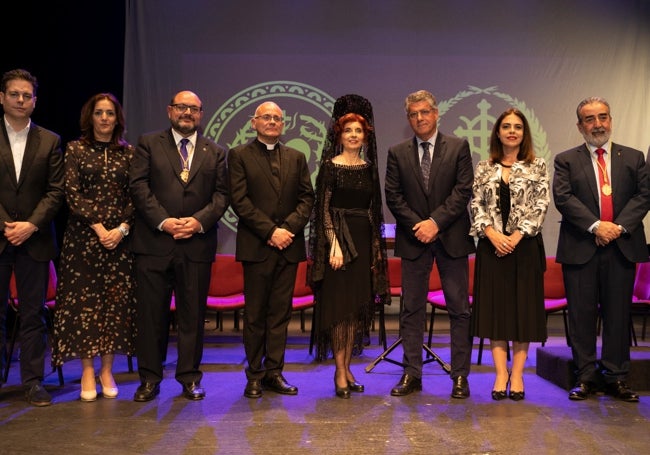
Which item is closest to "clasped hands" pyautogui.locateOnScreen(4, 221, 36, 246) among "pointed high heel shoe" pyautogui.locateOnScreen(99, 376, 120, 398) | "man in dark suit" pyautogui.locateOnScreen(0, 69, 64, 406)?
"man in dark suit" pyautogui.locateOnScreen(0, 69, 64, 406)

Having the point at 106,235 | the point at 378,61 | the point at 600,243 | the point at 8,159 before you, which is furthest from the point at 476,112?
the point at 8,159

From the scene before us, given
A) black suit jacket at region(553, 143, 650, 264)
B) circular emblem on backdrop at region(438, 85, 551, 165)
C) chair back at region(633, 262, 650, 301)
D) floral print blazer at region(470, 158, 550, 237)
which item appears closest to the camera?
floral print blazer at region(470, 158, 550, 237)

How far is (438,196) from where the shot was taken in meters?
4.08

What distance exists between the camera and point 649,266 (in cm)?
589

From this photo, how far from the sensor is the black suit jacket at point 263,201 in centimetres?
400

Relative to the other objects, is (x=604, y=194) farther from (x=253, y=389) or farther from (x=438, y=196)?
(x=253, y=389)

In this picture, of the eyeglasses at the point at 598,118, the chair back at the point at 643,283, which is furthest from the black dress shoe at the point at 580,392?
the chair back at the point at 643,283

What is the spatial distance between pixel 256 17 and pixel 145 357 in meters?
4.28

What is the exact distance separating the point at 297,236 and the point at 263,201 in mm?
293

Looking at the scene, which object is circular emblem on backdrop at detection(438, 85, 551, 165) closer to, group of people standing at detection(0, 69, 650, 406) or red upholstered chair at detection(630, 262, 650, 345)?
red upholstered chair at detection(630, 262, 650, 345)

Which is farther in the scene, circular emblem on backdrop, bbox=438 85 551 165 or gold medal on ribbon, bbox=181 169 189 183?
circular emblem on backdrop, bbox=438 85 551 165

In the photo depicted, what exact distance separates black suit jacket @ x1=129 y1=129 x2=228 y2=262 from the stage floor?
88cm

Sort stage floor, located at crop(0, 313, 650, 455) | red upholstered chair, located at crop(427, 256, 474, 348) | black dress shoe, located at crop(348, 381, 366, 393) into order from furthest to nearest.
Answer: red upholstered chair, located at crop(427, 256, 474, 348) → black dress shoe, located at crop(348, 381, 366, 393) → stage floor, located at crop(0, 313, 650, 455)

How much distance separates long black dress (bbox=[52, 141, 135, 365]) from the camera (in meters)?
3.88
